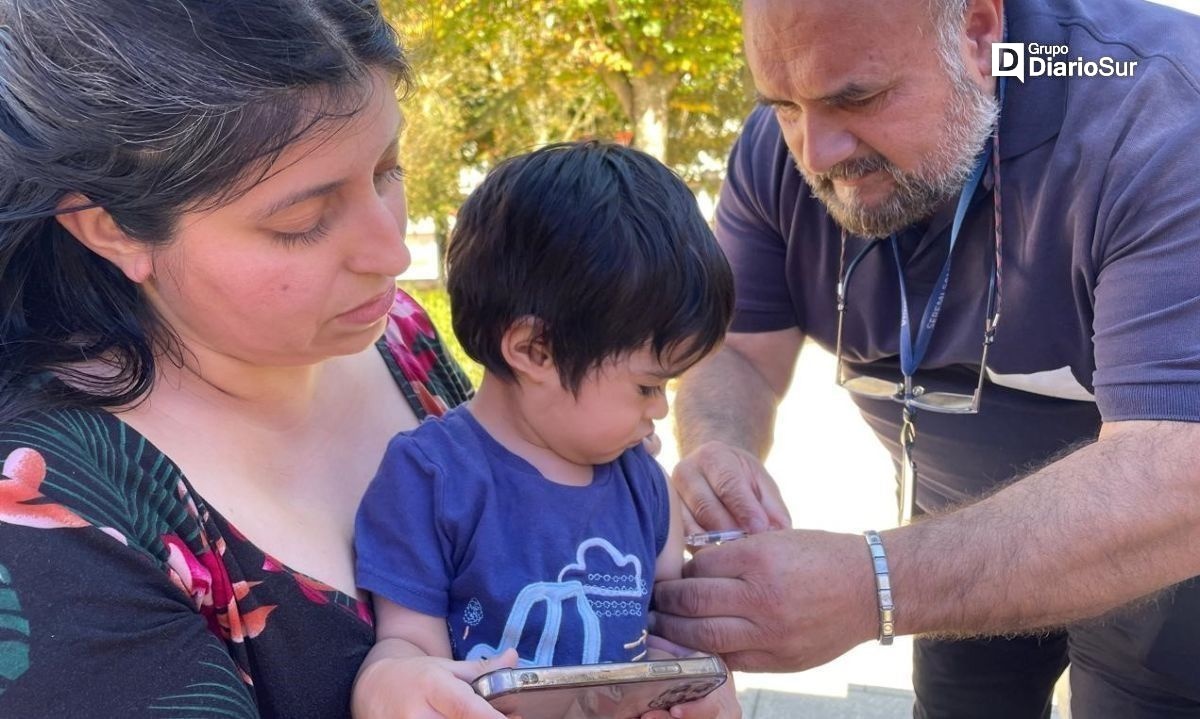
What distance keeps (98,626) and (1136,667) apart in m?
2.50

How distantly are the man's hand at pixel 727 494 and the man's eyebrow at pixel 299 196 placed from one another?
1.20 m

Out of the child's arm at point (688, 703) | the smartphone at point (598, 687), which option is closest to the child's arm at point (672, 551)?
the child's arm at point (688, 703)

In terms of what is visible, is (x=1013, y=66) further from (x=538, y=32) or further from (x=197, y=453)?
(x=538, y=32)

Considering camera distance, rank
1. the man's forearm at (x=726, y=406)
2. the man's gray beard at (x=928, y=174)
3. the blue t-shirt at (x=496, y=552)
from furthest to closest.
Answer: the man's forearm at (x=726, y=406), the man's gray beard at (x=928, y=174), the blue t-shirt at (x=496, y=552)

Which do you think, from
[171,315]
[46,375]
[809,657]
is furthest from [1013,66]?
[46,375]

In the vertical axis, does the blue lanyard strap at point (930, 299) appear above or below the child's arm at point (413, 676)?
above

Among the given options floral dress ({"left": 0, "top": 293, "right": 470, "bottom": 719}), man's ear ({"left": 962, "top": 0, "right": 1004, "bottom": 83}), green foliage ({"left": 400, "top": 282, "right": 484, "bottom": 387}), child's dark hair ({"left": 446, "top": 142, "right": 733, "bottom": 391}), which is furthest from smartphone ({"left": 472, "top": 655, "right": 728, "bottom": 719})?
green foliage ({"left": 400, "top": 282, "right": 484, "bottom": 387})

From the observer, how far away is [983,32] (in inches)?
106

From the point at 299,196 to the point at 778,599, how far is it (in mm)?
1196

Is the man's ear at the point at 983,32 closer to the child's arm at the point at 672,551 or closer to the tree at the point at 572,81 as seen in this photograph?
the child's arm at the point at 672,551

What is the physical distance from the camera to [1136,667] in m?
2.84

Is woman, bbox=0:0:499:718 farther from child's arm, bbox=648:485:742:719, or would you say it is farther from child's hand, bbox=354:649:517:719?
child's arm, bbox=648:485:742:719

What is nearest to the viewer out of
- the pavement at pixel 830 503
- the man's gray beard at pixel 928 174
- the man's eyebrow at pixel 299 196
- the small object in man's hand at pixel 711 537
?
the man's eyebrow at pixel 299 196

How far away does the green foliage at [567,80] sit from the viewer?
1021 centimetres
